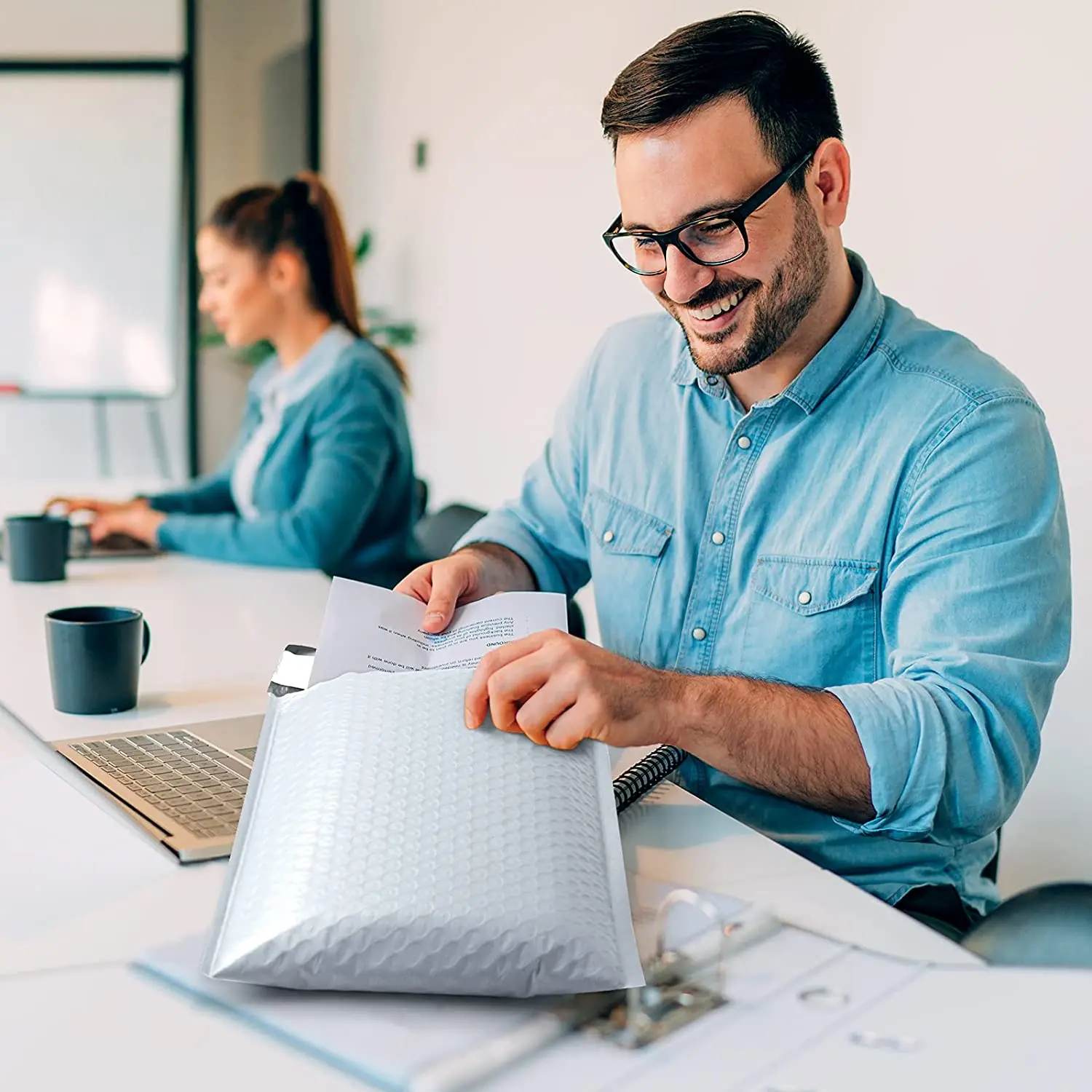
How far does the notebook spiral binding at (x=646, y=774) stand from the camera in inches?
36.4

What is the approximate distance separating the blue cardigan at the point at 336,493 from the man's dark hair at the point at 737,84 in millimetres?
1058

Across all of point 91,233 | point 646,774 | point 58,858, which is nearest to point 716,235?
point 646,774

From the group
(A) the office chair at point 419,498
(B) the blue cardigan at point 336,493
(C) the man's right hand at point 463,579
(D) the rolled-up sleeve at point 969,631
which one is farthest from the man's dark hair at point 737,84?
(A) the office chair at point 419,498

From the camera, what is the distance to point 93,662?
118 centimetres

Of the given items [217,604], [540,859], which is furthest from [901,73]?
[540,859]

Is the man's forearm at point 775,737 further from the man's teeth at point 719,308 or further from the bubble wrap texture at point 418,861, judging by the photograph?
the man's teeth at point 719,308

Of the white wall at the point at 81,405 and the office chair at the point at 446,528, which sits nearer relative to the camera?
the office chair at the point at 446,528

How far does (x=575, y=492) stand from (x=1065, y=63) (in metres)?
1.10

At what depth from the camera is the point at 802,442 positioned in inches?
48.5

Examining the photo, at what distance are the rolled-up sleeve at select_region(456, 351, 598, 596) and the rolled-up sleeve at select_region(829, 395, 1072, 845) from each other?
0.49m

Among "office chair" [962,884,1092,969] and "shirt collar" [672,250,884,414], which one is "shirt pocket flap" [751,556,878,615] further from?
"office chair" [962,884,1092,969]

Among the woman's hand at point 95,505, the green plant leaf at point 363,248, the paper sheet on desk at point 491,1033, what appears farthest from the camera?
the green plant leaf at point 363,248

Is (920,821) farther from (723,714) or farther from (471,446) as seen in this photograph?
(471,446)

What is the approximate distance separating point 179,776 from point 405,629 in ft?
0.74
